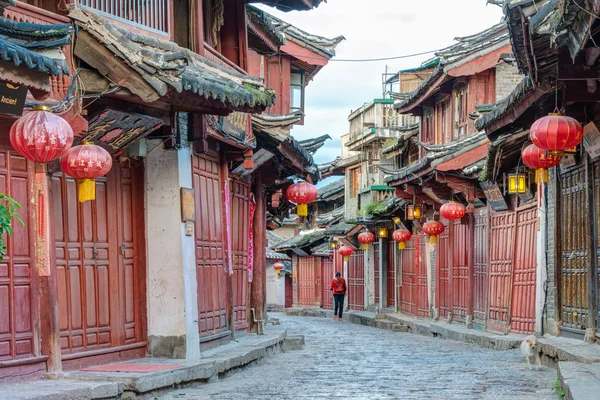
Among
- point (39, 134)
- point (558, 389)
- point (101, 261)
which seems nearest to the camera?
point (39, 134)

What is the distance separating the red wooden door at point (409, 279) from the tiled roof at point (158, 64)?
1805 cm

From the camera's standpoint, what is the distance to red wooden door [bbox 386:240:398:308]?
34997mm

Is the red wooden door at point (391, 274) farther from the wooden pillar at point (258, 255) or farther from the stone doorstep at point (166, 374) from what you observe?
the stone doorstep at point (166, 374)

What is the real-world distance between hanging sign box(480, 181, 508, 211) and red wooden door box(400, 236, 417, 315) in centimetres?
906

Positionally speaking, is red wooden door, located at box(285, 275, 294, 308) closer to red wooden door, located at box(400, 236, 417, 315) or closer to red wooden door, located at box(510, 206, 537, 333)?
red wooden door, located at box(400, 236, 417, 315)

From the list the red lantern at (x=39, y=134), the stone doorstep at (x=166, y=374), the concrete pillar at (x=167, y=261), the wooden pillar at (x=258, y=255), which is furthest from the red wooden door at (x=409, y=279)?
the red lantern at (x=39, y=134)

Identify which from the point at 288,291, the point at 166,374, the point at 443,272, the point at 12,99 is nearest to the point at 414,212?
the point at 443,272

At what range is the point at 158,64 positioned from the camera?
11.9 m

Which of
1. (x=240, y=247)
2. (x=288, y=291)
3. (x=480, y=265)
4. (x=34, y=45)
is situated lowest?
(x=288, y=291)

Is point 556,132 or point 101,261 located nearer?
point 556,132

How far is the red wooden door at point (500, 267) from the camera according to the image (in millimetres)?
20891

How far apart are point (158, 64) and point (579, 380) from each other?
5.86 meters

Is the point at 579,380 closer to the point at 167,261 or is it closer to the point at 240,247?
the point at 167,261

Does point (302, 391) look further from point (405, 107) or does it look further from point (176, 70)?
point (405, 107)
